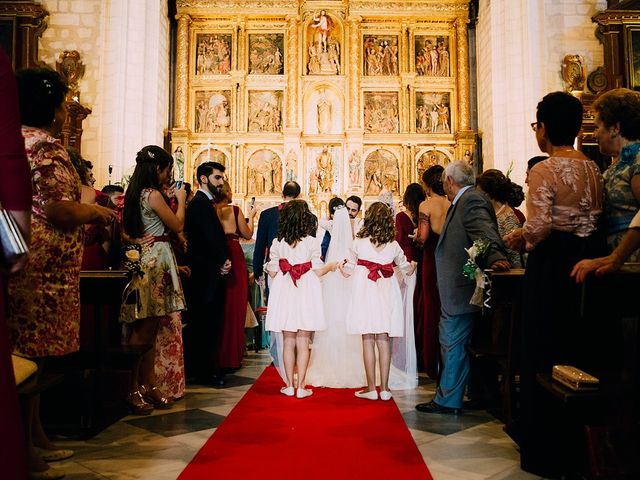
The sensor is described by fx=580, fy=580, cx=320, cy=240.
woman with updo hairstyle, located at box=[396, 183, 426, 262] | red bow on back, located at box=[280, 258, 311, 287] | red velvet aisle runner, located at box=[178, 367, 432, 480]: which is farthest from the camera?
woman with updo hairstyle, located at box=[396, 183, 426, 262]

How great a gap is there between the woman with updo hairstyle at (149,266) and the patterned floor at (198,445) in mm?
301

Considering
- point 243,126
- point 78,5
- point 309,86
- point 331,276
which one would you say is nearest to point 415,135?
point 309,86

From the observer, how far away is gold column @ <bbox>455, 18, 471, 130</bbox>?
15.0 m

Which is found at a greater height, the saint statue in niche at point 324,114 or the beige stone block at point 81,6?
the beige stone block at point 81,6

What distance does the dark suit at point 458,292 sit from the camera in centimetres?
436

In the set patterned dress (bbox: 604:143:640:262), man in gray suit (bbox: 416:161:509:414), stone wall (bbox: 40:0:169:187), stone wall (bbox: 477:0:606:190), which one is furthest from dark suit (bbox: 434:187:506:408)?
stone wall (bbox: 40:0:169:187)

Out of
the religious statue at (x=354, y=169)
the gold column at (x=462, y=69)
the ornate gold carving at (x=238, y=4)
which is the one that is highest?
the ornate gold carving at (x=238, y=4)

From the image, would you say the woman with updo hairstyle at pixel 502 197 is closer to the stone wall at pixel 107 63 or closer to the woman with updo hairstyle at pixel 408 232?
the woman with updo hairstyle at pixel 408 232

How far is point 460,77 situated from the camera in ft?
49.6

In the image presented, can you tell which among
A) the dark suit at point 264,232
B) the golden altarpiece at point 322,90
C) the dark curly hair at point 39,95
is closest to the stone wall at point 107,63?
the golden altarpiece at point 322,90

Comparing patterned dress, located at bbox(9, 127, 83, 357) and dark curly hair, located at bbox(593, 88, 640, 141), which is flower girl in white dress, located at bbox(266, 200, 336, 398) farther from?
dark curly hair, located at bbox(593, 88, 640, 141)

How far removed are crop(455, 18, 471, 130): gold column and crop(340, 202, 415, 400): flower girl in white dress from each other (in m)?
10.6

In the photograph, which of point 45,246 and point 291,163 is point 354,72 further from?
point 45,246

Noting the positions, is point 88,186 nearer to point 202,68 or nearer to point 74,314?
point 74,314
